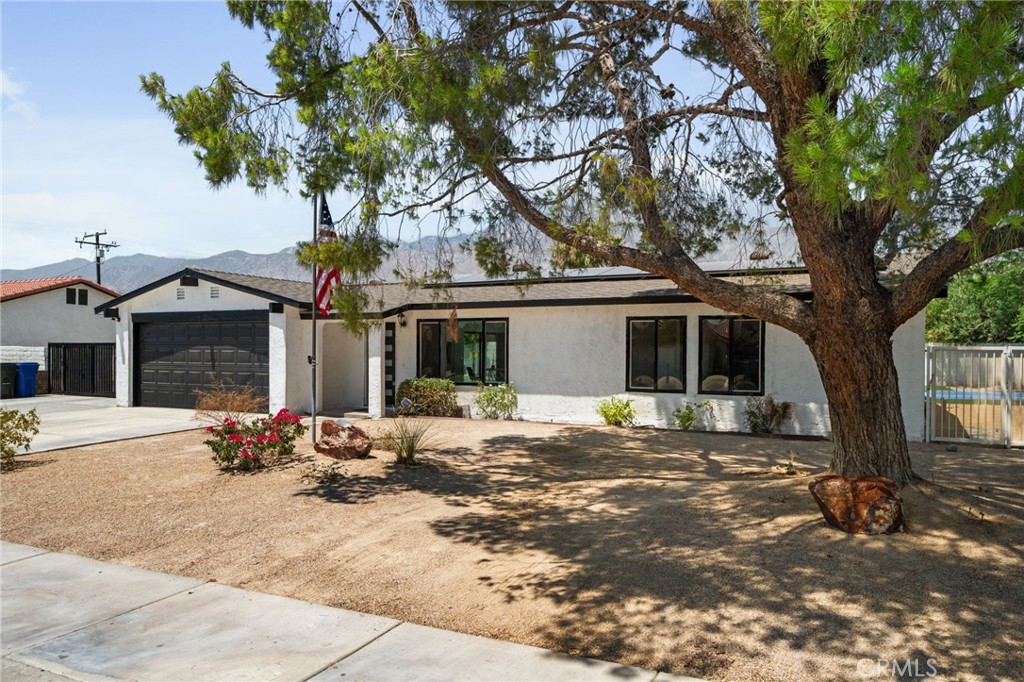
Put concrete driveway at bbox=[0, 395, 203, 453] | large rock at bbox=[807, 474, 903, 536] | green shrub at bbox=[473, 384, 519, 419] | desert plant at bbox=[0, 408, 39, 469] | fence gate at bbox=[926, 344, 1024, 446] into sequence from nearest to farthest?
large rock at bbox=[807, 474, 903, 536] → desert plant at bbox=[0, 408, 39, 469] → fence gate at bbox=[926, 344, 1024, 446] → concrete driveway at bbox=[0, 395, 203, 453] → green shrub at bbox=[473, 384, 519, 419]

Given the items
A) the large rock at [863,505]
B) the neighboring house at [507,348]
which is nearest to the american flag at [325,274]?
the neighboring house at [507,348]

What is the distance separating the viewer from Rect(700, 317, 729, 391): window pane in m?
14.3

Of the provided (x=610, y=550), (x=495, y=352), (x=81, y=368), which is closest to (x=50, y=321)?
(x=81, y=368)

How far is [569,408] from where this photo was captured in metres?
15.8

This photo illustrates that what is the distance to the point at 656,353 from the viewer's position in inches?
589

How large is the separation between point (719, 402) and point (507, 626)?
10.4 metres

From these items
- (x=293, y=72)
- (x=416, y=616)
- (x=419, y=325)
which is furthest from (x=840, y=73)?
(x=419, y=325)

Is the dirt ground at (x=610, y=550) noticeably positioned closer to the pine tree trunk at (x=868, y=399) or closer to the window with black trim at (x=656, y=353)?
the pine tree trunk at (x=868, y=399)

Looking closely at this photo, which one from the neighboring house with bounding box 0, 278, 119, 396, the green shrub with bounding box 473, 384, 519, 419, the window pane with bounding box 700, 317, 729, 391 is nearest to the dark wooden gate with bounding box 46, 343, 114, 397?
the neighboring house with bounding box 0, 278, 119, 396

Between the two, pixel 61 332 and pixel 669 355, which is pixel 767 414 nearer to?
pixel 669 355

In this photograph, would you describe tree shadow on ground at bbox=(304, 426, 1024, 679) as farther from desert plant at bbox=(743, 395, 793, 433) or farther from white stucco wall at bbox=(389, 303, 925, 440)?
desert plant at bbox=(743, 395, 793, 433)

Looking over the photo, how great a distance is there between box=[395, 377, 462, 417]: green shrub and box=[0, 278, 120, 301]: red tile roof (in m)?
20.7

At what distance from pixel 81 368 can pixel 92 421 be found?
8730 millimetres

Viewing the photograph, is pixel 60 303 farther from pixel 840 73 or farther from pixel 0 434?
pixel 840 73
